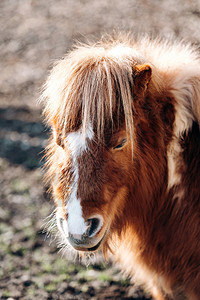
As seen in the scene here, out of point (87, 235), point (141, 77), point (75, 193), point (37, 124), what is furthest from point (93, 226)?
point (37, 124)

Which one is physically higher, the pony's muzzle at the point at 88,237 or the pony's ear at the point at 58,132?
the pony's ear at the point at 58,132

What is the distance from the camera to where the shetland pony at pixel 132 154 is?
1.96 metres

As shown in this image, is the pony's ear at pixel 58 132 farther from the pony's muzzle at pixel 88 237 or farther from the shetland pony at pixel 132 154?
the pony's muzzle at pixel 88 237

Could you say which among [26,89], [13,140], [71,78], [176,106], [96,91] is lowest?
[176,106]

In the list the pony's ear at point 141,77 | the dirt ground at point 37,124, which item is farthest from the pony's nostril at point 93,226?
the dirt ground at point 37,124

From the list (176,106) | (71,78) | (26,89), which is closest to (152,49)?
(176,106)

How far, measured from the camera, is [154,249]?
8.45ft

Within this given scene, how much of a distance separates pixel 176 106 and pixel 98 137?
0.58 meters

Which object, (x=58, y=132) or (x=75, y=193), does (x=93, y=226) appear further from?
(x=58, y=132)

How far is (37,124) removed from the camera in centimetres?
511

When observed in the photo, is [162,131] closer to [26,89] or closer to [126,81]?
[126,81]

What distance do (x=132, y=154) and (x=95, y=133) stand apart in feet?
0.89

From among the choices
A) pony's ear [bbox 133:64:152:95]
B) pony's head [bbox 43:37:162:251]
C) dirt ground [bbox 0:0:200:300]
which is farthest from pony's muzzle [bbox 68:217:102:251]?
dirt ground [bbox 0:0:200:300]

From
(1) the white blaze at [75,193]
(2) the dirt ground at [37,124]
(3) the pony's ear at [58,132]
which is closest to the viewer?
(1) the white blaze at [75,193]
